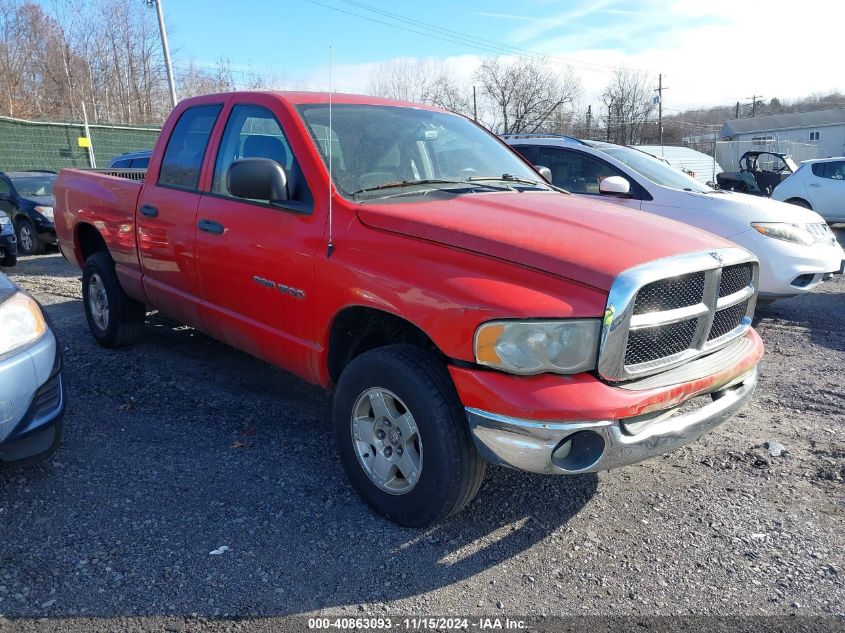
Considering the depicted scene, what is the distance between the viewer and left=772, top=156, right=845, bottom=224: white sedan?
45.1 ft

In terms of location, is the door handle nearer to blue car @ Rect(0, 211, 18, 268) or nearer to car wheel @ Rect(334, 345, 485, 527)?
car wheel @ Rect(334, 345, 485, 527)

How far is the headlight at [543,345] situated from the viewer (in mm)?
2512

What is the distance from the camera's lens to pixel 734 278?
10.2 feet

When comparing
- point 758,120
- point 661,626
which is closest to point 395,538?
point 661,626

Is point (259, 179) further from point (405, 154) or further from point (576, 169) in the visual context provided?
point (576, 169)

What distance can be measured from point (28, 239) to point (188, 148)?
9.54 metres

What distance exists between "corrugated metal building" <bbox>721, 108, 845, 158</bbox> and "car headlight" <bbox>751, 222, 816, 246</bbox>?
49782mm

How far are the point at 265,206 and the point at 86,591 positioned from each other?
2.05 metres

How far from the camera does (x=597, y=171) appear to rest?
24.2ft

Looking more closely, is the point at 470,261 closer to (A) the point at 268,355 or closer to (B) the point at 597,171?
(A) the point at 268,355

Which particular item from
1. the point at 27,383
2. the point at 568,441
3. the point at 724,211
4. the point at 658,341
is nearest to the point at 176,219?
the point at 27,383

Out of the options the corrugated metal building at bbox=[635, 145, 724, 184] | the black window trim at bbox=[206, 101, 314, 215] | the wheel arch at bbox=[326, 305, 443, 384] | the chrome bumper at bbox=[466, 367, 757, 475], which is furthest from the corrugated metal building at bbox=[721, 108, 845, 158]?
the chrome bumper at bbox=[466, 367, 757, 475]

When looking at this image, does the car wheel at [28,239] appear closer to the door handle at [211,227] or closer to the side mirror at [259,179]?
the door handle at [211,227]

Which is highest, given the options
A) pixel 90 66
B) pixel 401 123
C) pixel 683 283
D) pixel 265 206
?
pixel 90 66
